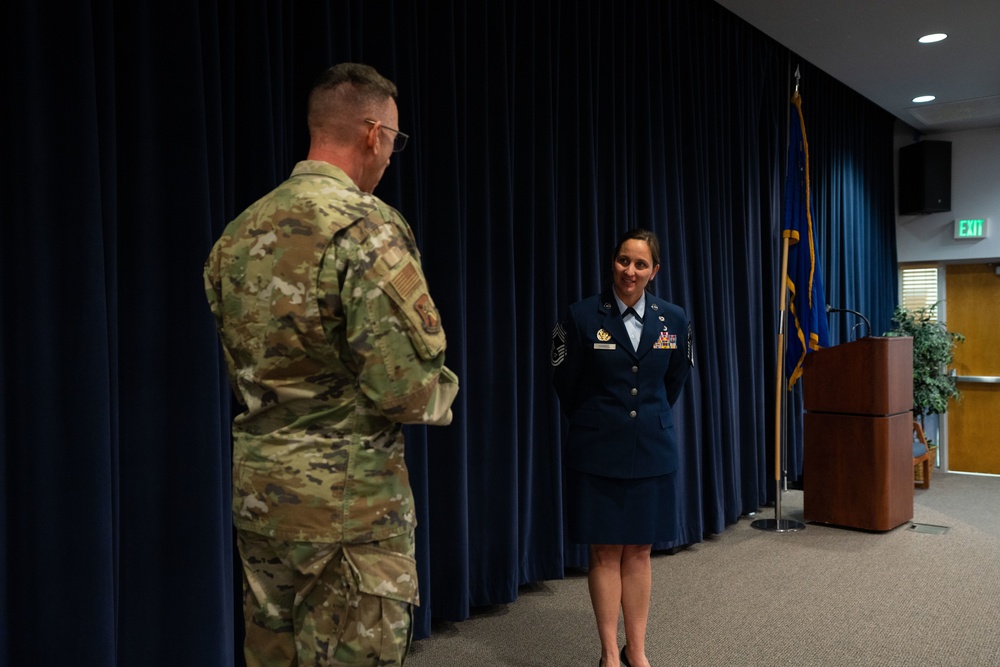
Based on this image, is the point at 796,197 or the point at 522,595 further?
the point at 796,197

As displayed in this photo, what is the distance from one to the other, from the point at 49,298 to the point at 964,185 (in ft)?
25.1

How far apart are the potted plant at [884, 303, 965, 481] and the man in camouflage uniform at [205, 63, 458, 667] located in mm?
6399

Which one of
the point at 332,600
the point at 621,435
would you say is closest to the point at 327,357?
the point at 332,600

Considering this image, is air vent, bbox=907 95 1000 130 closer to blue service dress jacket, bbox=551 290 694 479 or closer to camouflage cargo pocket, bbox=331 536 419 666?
blue service dress jacket, bbox=551 290 694 479

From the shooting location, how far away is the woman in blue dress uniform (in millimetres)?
2676

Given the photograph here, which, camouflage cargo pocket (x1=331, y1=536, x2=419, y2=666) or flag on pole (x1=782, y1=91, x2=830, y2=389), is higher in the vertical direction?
flag on pole (x1=782, y1=91, x2=830, y2=389)

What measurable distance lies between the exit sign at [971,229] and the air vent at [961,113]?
0.84 metres

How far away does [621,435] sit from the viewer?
267 cm

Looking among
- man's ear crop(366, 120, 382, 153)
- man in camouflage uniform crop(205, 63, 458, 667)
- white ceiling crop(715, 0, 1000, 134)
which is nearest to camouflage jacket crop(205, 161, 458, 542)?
man in camouflage uniform crop(205, 63, 458, 667)

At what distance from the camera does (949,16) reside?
4.92 meters

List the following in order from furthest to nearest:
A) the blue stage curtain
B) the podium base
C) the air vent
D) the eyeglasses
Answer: the air vent
the podium base
the blue stage curtain
the eyeglasses

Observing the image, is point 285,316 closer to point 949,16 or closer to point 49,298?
point 49,298

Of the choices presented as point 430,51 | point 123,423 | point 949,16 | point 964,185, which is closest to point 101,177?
point 123,423

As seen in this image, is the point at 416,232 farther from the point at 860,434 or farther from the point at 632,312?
the point at 860,434
